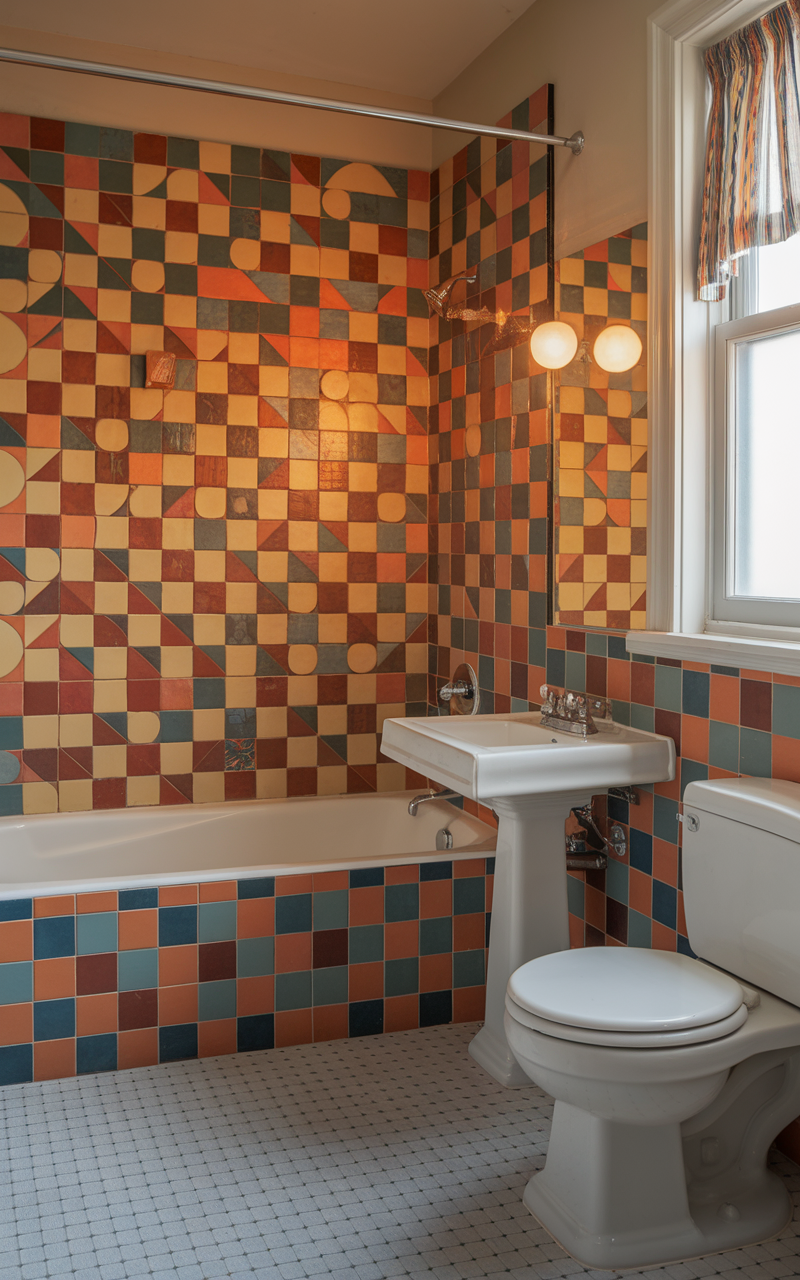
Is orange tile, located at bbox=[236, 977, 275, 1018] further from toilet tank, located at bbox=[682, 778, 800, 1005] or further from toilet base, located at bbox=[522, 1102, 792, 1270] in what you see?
toilet tank, located at bbox=[682, 778, 800, 1005]

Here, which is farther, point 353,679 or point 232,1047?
point 353,679

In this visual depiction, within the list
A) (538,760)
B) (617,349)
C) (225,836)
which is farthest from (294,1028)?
(617,349)

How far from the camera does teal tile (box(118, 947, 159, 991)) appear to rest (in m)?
2.38

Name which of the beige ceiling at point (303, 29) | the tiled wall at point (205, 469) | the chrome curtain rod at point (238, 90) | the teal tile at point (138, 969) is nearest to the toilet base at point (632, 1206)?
the teal tile at point (138, 969)

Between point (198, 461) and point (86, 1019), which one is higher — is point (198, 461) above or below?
above

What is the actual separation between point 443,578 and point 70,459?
1244 millimetres

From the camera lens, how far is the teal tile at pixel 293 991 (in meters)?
2.51

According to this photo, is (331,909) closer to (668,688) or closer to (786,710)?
(668,688)

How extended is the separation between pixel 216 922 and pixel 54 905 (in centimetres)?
38

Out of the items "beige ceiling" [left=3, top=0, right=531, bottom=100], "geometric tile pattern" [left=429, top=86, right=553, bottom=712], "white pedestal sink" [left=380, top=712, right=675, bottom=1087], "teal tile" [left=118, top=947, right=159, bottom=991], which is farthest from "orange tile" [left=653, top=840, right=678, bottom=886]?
"beige ceiling" [left=3, top=0, right=531, bottom=100]

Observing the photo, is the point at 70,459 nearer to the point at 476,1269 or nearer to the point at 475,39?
the point at 475,39

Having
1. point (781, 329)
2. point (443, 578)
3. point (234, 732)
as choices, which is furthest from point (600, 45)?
point (234, 732)

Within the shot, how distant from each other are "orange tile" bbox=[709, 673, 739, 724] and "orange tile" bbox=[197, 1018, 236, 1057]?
4.54ft

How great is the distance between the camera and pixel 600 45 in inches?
96.0
